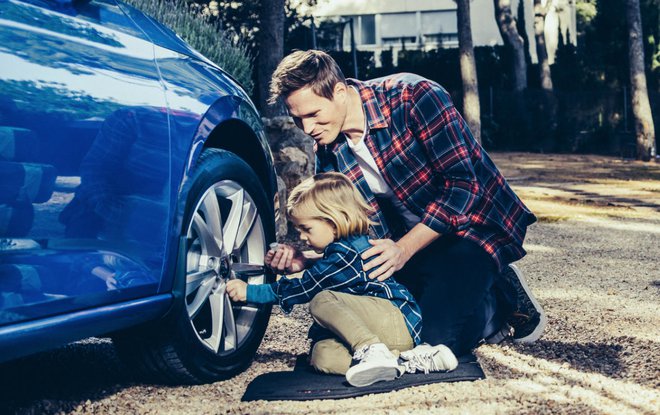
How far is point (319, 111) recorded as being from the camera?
3574 mm

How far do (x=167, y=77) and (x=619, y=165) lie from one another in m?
14.8

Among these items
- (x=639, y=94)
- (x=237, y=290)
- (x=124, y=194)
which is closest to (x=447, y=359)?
(x=237, y=290)

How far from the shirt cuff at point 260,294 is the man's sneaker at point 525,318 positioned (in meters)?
1.04

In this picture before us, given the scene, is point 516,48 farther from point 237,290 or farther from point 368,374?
point 368,374

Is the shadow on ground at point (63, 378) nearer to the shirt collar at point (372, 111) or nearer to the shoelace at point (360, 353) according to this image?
the shoelace at point (360, 353)

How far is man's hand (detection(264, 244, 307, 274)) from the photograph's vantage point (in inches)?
144

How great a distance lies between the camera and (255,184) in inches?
144

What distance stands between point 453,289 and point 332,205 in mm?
638

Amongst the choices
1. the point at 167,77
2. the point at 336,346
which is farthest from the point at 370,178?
the point at 167,77

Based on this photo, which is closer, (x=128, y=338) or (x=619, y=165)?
(x=128, y=338)

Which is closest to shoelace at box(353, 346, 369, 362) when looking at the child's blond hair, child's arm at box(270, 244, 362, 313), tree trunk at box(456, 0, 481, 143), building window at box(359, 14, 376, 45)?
child's arm at box(270, 244, 362, 313)

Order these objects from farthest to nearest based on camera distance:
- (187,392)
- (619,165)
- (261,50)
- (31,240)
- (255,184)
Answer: (619,165) < (261,50) < (255,184) < (187,392) < (31,240)

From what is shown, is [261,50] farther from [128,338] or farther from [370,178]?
[128,338]

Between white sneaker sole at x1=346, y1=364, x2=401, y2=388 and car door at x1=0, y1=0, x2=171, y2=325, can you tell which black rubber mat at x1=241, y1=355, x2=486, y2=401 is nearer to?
→ white sneaker sole at x1=346, y1=364, x2=401, y2=388
